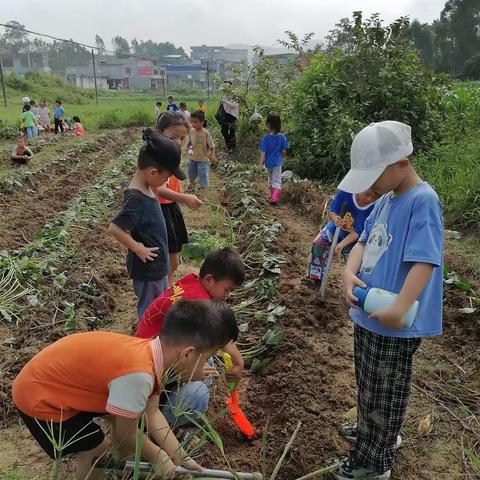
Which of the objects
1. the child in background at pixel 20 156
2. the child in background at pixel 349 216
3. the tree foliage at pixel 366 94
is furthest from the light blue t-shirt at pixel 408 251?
the child in background at pixel 20 156

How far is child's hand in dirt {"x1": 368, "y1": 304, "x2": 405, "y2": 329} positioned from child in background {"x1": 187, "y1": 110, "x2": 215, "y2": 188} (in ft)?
19.6

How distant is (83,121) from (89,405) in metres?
22.3

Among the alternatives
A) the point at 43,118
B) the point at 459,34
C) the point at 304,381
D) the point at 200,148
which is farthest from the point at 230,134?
the point at 459,34

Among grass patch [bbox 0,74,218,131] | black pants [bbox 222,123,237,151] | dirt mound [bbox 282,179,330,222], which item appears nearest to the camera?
dirt mound [bbox 282,179,330,222]

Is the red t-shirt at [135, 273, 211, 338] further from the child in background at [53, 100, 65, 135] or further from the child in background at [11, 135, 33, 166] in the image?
the child in background at [53, 100, 65, 135]

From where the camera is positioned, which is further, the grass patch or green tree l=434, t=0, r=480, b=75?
green tree l=434, t=0, r=480, b=75

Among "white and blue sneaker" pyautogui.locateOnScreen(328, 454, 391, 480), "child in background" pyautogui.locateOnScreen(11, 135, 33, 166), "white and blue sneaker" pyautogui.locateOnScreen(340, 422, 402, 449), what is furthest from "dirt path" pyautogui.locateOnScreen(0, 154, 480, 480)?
"child in background" pyautogui.locateOnScreen(11, 135, 33, 166)

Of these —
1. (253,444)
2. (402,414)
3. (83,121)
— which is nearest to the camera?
(402,414)

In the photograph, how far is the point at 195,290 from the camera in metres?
2.39

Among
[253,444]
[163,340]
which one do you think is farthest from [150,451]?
[253,444]

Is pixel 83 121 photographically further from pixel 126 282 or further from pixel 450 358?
pixel 450 358

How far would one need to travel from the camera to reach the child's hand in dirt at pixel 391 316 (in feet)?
5.96

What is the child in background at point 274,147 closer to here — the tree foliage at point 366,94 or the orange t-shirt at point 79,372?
the tree foliage at point 366,94

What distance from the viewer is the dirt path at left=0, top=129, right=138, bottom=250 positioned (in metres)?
6.45
